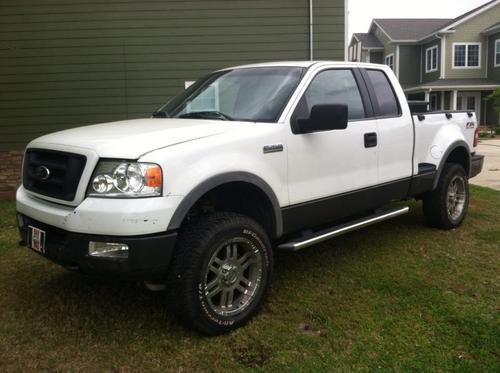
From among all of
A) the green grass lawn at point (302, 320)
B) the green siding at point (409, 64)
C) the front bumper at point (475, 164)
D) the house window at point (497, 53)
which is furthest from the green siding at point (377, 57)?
the green grass lawn at point (302, 320)

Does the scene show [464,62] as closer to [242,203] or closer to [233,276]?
[242,203]

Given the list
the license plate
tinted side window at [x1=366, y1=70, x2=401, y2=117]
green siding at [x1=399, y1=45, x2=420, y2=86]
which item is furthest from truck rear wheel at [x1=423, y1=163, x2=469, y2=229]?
green siding at [x1=399, y1=45, x2=420, y2=86]

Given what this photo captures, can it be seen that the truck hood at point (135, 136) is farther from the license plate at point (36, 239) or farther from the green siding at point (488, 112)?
the green siding at point (488, 112)

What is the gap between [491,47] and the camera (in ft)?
105

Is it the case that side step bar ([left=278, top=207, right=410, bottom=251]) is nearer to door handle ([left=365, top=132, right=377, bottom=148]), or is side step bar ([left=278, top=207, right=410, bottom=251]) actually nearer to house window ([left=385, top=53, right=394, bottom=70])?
door handle ([left=365, top=132, right=377, bottom=148])

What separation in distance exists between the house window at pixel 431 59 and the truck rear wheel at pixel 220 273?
33.9m

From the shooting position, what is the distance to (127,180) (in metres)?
3.04

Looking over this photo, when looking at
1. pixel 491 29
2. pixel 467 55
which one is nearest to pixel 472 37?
pixel 467 55

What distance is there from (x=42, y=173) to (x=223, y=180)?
1245mm

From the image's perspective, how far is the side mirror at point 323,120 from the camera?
12.4 feet

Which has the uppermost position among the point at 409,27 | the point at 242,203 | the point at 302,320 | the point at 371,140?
the point at 409,27

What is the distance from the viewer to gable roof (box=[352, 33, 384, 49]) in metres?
39.8

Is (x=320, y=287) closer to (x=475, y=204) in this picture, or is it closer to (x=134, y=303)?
(x=134, y=303)

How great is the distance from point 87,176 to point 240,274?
4.11 ft
